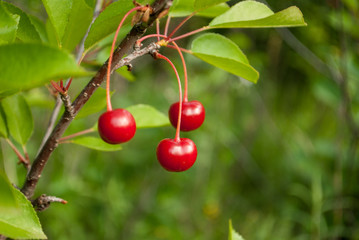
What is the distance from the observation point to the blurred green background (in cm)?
202

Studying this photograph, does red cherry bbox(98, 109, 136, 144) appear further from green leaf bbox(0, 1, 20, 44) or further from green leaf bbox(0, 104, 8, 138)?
green leaf bbox(0, 104, 8, 138)

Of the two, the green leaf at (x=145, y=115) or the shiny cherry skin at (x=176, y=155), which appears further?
the green leaf at (x=145, y=115)

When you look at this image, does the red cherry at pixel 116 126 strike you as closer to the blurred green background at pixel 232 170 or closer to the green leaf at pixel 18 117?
the green leaf at pixel 18 117

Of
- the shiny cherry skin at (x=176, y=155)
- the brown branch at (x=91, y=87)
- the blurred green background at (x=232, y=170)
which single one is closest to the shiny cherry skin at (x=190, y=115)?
the shiny cherry skin at (x=176, y=155)

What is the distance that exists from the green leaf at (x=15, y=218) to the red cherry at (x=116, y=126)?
0.13 metres

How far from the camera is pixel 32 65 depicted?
34 cm

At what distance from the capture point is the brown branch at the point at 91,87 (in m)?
0.50

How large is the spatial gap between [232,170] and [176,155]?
8.95 feet

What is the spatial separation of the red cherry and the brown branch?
4 centimetres

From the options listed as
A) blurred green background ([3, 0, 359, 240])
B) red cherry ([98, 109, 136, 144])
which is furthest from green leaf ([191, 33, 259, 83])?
blurred green background ([3, 0, 359, 240])

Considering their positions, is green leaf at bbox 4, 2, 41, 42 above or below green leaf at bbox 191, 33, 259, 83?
above

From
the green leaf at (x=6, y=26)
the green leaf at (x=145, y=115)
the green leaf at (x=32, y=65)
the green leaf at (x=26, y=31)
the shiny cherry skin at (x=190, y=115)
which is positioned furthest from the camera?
the green leaf at (x=145, y=115)

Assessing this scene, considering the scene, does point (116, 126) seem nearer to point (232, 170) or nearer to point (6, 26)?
point (6, 26)

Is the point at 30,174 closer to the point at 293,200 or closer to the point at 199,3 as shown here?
the point at 199,3
